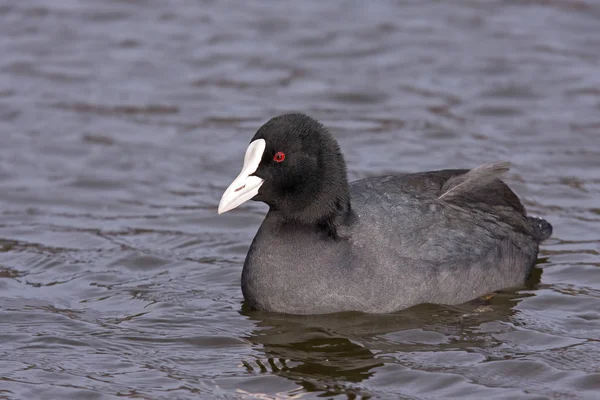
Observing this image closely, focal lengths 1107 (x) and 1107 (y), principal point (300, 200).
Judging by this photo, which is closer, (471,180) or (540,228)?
(471,180)

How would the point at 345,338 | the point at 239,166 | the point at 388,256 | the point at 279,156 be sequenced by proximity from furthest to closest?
the point at 239,166 < the point at 388,256 < the point at 279,156 < the point at 345,338

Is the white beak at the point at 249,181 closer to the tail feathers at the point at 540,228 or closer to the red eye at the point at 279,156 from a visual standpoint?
the red eye at the point at 279,156

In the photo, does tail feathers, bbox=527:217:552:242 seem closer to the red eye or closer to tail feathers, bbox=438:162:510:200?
tail feathers, bbox=438:162:510:200

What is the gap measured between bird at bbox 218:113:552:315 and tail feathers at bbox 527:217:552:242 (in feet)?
2.19

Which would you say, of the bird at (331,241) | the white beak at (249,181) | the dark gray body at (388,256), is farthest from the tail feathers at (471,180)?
the white beak at (249,181)

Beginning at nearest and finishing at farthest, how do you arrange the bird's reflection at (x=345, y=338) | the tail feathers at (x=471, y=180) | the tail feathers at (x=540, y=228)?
the bird's reflection at (x=345, y=338) → the tail feathers at (x=471, y=180) → the tail feathers at (x=540, y=228)

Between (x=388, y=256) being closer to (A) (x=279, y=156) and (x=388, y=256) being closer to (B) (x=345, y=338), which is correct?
(B) (x=345, y=338)

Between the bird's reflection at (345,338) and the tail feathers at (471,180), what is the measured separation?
67 centimetres

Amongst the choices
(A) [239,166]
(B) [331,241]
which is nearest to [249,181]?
(B) [331,241]

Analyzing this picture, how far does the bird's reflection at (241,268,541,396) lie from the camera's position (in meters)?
5.30

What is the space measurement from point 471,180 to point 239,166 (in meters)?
2.61

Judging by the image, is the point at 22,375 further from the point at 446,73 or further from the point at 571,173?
the point at 446,73

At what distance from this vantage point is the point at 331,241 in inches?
232

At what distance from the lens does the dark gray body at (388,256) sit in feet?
19.1
